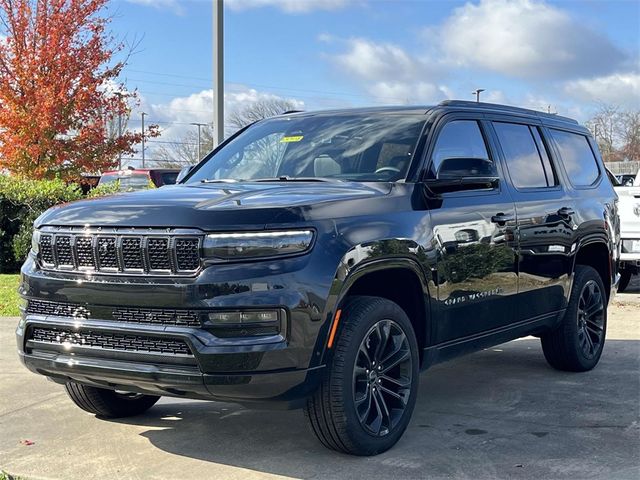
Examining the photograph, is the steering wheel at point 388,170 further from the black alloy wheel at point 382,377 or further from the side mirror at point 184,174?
the side mirror at point 184,174

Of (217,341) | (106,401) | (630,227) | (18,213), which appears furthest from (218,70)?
(217,341)

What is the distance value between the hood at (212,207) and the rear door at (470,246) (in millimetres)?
513

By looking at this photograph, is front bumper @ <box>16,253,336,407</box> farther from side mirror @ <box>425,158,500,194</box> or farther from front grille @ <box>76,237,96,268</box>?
side mirror @ <box>425,158,500,194</box>

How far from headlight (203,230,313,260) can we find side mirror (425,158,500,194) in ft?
4.26

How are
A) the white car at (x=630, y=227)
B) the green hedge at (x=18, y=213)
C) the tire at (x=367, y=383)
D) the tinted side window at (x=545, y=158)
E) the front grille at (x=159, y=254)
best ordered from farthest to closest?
the green hedge at (x=18, y=213) → the white car at (x=630, y=227) → the tinted side window at (x=545, y=158) → the tire at (x=367, y=383) → the front grille at (x=159, y=254)

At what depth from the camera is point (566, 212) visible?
20.2ft

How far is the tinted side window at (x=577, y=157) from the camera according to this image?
6.61 metres

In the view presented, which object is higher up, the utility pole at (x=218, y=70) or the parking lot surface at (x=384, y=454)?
the utility pole at (x=218, y=70)

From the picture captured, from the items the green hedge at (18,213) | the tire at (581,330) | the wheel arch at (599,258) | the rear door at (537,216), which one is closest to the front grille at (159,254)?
the rear door at (537,216)

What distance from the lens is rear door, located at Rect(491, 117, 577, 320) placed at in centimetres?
564

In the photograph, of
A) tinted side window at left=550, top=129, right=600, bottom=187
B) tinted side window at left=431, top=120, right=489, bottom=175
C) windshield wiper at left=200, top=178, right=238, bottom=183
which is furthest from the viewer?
tinted side window at left=550, top=129, right=600, bottom=187

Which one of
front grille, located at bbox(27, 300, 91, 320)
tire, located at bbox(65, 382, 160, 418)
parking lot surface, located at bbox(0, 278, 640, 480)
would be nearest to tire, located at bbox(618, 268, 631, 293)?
parking lot surface, located at bbox(0, 278, 640, 480)

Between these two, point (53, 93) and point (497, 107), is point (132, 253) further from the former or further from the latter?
point (53, 93)

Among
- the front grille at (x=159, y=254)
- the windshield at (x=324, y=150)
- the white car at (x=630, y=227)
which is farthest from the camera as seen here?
the white car at (x=630, y=227)
